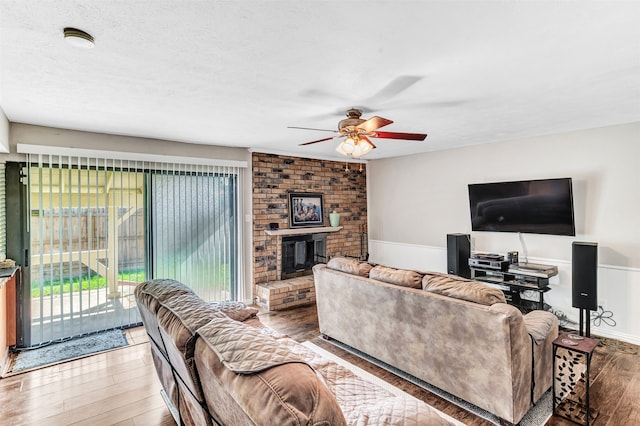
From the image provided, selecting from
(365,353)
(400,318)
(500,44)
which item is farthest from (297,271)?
(500,44)

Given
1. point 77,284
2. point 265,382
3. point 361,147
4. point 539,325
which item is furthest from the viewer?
point 77,284

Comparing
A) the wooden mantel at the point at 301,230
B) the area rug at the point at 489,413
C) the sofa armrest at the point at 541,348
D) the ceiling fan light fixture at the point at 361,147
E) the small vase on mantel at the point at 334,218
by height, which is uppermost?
the ceiling fan light fixture at the point at 361,147

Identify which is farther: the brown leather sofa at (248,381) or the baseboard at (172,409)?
the baseboard at (172,409)

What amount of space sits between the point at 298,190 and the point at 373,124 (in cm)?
308

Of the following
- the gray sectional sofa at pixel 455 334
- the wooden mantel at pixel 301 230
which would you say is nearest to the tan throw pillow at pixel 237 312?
the gray sectional sofa at pixel 455 334

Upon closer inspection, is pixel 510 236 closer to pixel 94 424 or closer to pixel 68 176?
pixel 94 424

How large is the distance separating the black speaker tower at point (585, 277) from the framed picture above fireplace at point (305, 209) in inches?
141

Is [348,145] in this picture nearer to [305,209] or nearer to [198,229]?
[198,229]

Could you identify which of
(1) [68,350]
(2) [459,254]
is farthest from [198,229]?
(2) [459,254]

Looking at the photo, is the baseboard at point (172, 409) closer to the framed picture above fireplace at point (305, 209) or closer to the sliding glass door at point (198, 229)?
the sliding glass door at point (198, 229)

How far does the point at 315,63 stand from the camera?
203 cm

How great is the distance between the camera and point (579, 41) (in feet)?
5.83

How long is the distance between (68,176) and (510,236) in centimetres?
557

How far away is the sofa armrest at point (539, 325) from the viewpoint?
2289 mm
